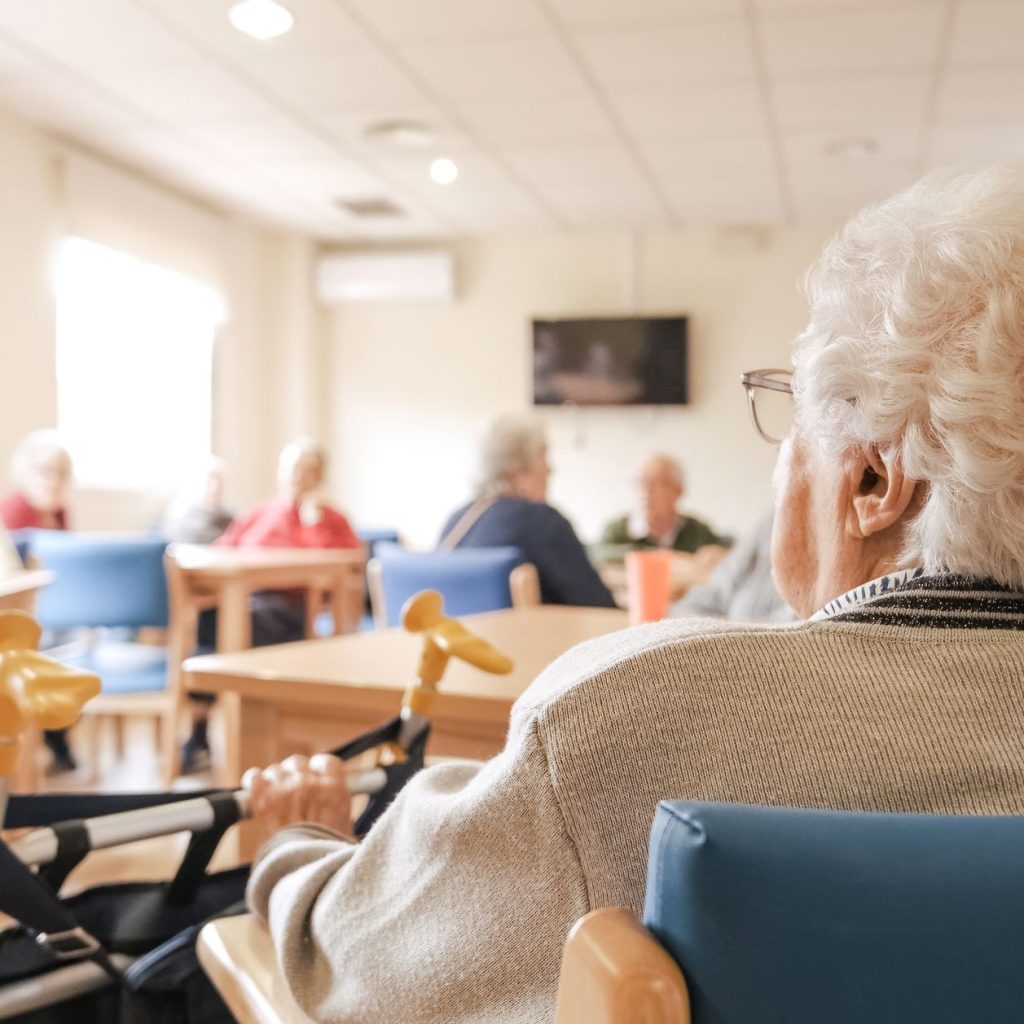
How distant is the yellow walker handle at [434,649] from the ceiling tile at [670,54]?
3.06 m

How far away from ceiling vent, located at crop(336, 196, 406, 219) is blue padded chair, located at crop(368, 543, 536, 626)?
405cm

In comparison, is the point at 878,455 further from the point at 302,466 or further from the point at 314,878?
the point at 302,466

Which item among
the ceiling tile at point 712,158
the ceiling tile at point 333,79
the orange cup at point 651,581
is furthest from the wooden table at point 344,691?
the ceiling tile at point 712,158

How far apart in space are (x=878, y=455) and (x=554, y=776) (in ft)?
1.06

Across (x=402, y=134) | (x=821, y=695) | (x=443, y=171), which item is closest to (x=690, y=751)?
(x=821, y=695)

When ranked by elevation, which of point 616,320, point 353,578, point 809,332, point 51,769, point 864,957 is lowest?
point 51,769

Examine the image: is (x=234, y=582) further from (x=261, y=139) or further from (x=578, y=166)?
(x=578, y=166)

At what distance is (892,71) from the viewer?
404 centimetres

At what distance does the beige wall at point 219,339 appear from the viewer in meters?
4.81

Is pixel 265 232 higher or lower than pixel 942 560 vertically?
higher

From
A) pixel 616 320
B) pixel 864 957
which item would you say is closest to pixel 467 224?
pixel 616 320

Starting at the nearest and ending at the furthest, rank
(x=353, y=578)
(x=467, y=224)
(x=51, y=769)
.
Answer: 1. (x=51, y=769)
2. (x=353, y=578)
3. (x=467, y=224)

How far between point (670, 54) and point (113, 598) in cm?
261

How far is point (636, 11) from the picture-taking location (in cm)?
356
